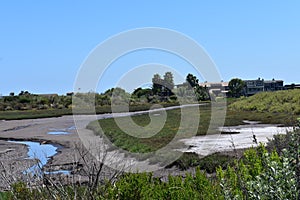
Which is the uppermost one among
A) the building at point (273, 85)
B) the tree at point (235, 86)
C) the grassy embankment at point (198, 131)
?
the building at point (273, 85)

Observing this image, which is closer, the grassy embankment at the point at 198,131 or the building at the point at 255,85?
the grassy embankment at the point at 198,131

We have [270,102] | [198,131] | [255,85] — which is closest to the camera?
[198,131]

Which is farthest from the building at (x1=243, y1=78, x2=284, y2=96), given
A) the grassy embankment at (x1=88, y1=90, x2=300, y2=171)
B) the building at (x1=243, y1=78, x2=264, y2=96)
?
the grassy embankment at (x1=88, y1=90, x2=300, y2=171)

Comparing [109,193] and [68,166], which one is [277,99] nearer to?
[68,166]

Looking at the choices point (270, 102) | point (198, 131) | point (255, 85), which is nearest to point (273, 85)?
point (255, 85)

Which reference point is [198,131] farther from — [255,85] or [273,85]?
[273,85]

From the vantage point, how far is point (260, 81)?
117312 millimetres

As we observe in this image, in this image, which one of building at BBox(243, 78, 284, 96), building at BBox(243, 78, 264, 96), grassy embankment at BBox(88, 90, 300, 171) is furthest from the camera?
building at BBox(243, 78, 284, 96)

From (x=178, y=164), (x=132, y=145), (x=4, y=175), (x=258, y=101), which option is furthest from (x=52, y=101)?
(x=4, y=175)

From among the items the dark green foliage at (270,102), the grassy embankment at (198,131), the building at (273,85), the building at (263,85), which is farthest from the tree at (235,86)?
the grassy embankment at (198,131)

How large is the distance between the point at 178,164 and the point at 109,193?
38.5 feet

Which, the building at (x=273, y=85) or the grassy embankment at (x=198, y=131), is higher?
the building at (x=273, y=85)

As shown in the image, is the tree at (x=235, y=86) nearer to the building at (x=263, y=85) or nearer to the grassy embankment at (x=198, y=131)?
the building at (x=263, y=85)

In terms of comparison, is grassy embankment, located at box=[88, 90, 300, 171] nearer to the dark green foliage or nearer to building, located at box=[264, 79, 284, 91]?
the dark green foliage
